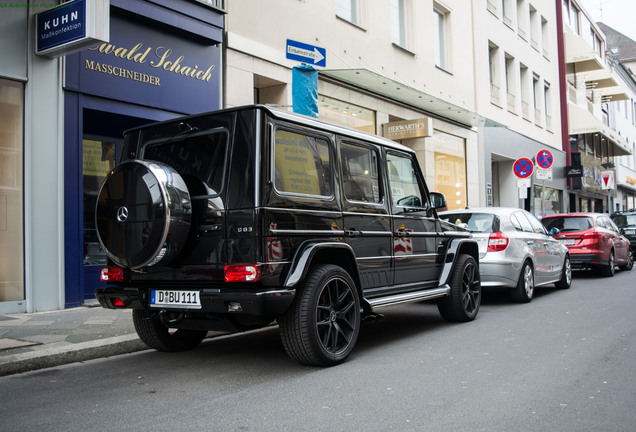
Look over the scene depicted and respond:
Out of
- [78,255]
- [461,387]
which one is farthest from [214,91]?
[461,387]

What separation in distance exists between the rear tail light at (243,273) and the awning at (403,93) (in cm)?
956

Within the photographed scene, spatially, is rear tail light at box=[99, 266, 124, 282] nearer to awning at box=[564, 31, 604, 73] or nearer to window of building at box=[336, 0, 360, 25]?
window of building at box=[336, 0, 360, 25]

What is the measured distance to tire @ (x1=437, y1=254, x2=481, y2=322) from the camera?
7484mm

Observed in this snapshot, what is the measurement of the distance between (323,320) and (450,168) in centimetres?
1571

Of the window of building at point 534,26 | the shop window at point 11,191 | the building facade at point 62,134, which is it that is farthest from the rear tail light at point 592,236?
the window of building at point 534,26

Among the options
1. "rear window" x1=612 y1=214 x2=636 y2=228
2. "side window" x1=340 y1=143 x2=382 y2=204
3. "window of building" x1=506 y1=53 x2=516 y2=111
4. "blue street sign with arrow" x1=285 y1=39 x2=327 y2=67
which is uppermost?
"window of building" x1=506 y1=53 x2=516 y2=111

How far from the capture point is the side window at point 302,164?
5.16m

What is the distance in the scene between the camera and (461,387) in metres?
4.58

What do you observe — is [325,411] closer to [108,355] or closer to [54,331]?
[108,355]

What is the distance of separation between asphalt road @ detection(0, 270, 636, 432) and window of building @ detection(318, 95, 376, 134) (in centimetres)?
793

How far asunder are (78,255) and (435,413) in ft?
21.4

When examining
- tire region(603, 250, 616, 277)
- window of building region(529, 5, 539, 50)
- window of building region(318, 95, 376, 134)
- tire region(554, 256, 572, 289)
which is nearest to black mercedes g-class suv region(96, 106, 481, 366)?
tire region(554, 256, 572, 289)

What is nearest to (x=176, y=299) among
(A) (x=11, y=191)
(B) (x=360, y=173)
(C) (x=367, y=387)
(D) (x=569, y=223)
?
(C) (x=367, y=387)

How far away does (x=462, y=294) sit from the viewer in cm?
756
